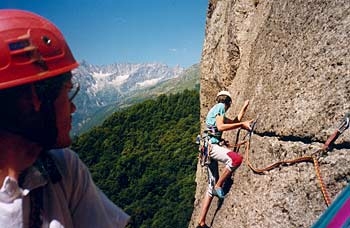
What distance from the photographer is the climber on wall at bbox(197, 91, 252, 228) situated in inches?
359

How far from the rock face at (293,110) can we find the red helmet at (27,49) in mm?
4330

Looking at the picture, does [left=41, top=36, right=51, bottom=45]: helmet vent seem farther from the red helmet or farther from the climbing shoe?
the climbing shoe

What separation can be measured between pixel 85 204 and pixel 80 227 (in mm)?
126

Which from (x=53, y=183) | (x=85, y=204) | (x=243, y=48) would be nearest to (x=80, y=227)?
(x=85, y=204)

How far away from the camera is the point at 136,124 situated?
69.1m

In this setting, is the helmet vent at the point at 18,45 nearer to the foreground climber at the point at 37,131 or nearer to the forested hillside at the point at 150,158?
the foreground climber at the point at 37,131

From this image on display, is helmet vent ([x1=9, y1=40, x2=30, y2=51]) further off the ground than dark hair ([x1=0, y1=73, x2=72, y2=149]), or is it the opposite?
helmet vent ([x1=9, y1=40, x2=30, y2=51])

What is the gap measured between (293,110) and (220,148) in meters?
2.81

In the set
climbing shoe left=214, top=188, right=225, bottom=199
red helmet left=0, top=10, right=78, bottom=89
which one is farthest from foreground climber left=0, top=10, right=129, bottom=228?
climbing shoe left=214, top=188, right=225, bottom=199

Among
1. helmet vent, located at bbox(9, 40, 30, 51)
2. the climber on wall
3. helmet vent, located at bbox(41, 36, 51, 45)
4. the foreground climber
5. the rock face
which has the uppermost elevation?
helmet vent, located at bbox(9, 40, 30, 51)

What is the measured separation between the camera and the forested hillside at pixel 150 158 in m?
A: 46.2

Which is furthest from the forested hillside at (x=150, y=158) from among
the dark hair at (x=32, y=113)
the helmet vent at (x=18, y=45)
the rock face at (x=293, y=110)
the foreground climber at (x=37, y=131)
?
the helmet vent at (x=18, y=45)

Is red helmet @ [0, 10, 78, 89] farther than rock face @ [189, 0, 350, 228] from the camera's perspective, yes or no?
No

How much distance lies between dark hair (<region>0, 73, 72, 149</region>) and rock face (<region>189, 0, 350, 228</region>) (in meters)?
4.29
